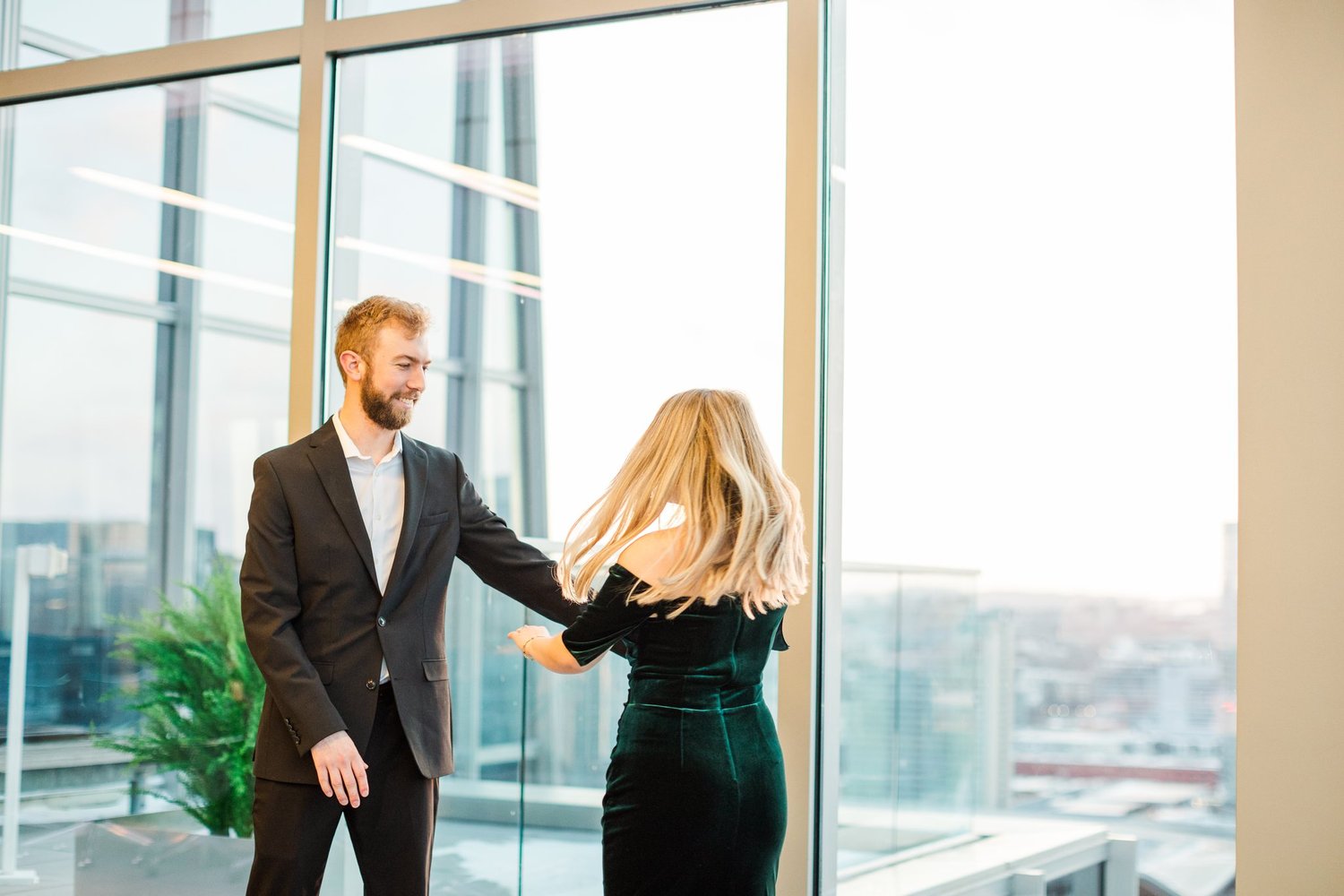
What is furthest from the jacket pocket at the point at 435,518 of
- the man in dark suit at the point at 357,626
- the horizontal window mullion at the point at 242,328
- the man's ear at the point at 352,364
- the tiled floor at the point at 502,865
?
the horizontal window mullion at the point at 242,328

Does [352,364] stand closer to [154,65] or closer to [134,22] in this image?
[154,65]

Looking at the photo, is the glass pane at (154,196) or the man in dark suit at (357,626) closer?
the man in dark suit at (357,626)

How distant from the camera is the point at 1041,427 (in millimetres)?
2795

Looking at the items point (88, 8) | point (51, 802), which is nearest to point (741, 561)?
point (51, 802)

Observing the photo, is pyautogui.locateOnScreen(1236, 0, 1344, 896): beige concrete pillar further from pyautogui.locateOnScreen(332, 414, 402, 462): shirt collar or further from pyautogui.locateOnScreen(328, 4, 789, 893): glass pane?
pyautogui.locateOnScreen(332, 414, 402, 462): shirt collar

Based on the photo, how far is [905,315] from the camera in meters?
Result: 2.97

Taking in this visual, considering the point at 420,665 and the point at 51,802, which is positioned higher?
the point at 420,665

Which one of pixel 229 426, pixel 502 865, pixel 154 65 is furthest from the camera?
pixel 229 426

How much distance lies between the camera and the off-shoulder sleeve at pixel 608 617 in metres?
2.28

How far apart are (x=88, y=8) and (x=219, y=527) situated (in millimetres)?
1911

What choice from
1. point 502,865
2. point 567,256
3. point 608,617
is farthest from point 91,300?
point 608,617

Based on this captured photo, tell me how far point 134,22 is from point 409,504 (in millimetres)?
2534

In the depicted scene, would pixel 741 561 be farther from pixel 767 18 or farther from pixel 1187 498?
pixel 767 18

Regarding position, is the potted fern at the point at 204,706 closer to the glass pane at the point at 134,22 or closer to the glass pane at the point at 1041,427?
the glass pane at the point at 134,22
